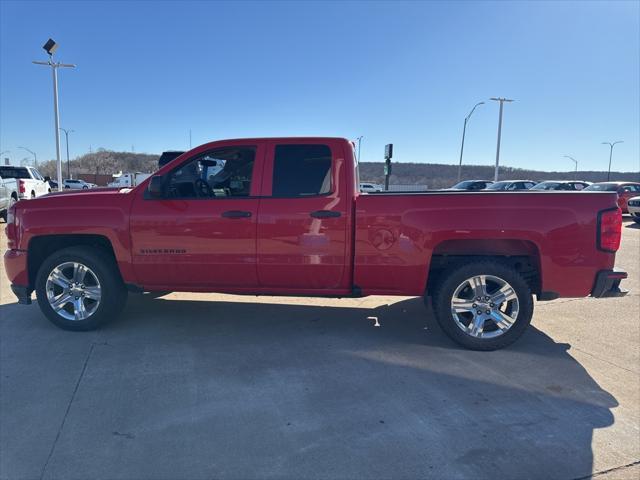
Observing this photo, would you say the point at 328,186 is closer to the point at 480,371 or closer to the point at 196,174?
the point at 196,174

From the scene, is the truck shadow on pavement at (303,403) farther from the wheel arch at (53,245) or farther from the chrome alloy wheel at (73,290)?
the wheel arch at (53,245)

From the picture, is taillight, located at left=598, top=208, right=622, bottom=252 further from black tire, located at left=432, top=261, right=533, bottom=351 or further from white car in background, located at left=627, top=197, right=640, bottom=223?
white car in background, located at left=627, top=197, right=640, bottom=223

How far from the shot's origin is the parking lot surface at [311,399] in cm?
268

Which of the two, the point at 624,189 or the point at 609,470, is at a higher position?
the point at 624,189

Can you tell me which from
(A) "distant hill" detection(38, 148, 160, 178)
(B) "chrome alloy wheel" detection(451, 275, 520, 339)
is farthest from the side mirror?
(A) "distant hill" detection(38, 148, 160, 178)

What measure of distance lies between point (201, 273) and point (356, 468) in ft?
8.72

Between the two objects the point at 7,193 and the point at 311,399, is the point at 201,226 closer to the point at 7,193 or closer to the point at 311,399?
the point at 311,399

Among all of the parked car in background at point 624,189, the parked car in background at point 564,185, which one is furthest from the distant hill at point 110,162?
the parked car in background at point 624,189

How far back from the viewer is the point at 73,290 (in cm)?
480

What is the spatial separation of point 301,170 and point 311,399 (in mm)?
2213

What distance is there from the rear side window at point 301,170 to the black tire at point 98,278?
1984 mm

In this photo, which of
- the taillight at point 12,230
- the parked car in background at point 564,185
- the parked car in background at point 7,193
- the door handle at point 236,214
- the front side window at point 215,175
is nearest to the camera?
the door handle at point 236,214

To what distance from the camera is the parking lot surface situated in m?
2.68

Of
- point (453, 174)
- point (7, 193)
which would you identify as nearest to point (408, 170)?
point (453, 174)
